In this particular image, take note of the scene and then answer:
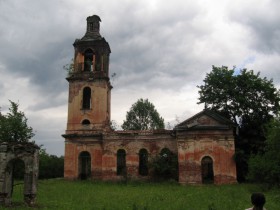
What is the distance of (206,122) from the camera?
26391 millimetres

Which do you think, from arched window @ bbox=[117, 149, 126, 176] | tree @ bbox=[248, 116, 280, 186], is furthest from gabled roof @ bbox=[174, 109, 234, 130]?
arched window @ bbox=[117, 149, 126, 176]

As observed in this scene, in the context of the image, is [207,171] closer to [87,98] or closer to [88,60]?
[87,98]

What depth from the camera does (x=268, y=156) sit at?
68.8ft

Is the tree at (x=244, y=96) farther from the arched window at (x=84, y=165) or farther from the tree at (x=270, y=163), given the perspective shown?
the arched window at (x=84, y=165)

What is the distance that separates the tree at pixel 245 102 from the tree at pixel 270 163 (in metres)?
6.04

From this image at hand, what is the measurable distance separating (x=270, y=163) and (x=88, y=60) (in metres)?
18.7

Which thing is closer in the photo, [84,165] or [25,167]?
[25,167]

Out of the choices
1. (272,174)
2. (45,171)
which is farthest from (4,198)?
(45,171)

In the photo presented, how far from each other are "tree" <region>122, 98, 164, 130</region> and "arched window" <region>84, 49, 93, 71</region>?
20.3 meters

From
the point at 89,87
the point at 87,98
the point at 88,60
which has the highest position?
the point at 88,60

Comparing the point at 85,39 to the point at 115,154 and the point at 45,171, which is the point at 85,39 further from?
the point at 45,171

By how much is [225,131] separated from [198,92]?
8029mm

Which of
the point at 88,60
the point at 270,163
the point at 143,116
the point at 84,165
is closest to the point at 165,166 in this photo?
the point at 84,165

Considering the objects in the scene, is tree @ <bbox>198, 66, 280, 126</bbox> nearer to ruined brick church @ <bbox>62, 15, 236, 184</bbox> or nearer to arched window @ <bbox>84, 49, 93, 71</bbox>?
ruined brick church @ <bbox>62, 15, 236, 184</bbox>
